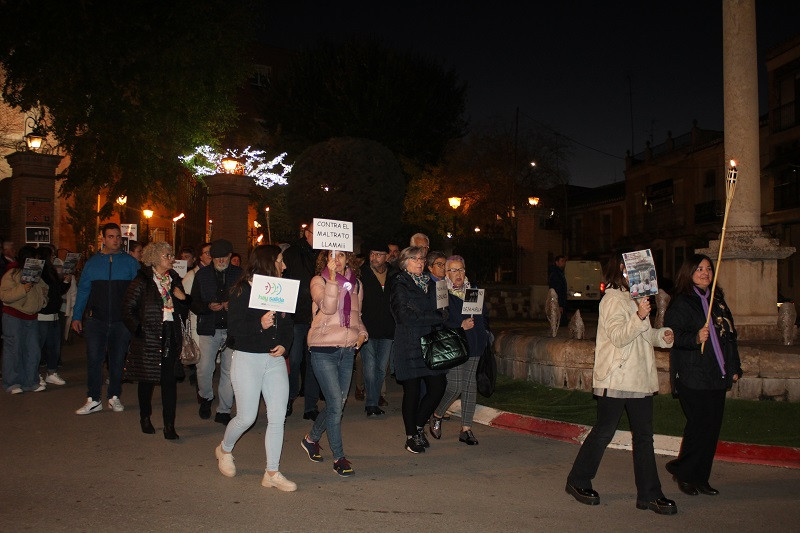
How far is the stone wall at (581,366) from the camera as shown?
9367 mm

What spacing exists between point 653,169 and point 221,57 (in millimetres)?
29931

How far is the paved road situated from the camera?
5410 millimetres

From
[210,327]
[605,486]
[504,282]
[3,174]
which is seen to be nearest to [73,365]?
[210,327]

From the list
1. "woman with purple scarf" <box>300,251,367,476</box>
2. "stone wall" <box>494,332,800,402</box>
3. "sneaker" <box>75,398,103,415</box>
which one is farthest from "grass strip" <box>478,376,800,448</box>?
"sneaker" <box>75,398,103,415</box>

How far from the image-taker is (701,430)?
19.9 ft

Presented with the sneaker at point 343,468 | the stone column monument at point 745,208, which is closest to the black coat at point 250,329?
the sneaker at point 343,468

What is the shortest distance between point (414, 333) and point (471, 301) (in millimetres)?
718

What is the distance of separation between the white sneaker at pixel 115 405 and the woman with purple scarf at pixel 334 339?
361 cm

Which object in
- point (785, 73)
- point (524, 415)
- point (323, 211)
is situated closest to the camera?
point (524, 415)

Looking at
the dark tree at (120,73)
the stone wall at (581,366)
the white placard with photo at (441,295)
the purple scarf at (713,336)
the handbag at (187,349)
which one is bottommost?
the stone wall at (581,366)

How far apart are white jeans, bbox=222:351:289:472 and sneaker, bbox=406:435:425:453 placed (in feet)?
5.77

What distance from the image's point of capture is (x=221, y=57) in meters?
27.3

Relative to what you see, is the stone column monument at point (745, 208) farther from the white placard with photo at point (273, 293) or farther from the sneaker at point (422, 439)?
the white placard with photo at point (273, 293)

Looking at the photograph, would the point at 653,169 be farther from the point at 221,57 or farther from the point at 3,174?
the point at 3,174
